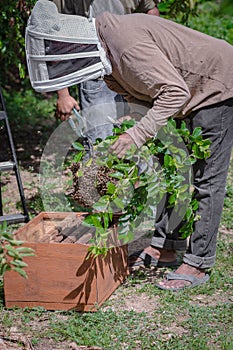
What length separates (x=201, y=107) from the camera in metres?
3.48

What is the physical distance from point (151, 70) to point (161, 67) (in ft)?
0.21

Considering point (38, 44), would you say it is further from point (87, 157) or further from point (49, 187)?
point (49, 187)

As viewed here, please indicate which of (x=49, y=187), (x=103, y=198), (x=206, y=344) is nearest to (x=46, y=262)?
(x=103, y=198)

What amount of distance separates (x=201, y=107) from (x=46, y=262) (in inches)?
51.6

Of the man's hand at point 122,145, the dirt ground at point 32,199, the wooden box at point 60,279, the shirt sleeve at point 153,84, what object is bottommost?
the dirt ground at point 32,199

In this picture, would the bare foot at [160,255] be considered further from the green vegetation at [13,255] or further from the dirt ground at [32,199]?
the green vegetation at [13,255]

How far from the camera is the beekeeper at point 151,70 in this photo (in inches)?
123

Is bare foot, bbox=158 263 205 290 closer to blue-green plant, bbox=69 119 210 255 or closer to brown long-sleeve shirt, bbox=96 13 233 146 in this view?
blue-green plant, bbox=69 119 210 255

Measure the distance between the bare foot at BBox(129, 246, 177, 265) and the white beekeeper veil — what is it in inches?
60.2

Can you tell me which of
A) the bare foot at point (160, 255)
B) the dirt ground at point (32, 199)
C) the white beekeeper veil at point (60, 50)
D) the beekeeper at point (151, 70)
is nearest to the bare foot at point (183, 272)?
the beekeeper at point (151, 70)

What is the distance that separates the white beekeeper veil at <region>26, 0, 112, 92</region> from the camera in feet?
10.1

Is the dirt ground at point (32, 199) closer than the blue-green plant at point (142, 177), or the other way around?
the dirt ground at point (32, 199)

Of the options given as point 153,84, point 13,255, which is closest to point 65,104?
point 153,84

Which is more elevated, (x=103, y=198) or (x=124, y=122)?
(x=124, y=122)
